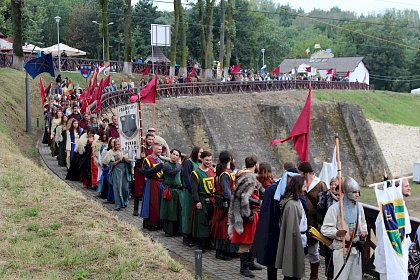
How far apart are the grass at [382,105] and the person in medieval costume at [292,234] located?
4342 centimetres

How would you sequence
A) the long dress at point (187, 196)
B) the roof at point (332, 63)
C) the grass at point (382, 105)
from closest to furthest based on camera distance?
the long dress at point (187, 196) → the grass at point (382, 105) → the roof at point (332, 63)

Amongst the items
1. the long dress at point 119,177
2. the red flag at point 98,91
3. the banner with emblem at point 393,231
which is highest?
the red flag at point 98,91

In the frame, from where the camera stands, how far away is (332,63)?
9112 cm

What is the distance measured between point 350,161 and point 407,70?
1771 inches

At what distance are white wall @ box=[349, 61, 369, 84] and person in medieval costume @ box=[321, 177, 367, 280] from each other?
257 feet

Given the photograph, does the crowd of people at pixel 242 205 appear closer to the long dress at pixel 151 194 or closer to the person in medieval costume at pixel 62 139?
the long dress at pixel 151 194

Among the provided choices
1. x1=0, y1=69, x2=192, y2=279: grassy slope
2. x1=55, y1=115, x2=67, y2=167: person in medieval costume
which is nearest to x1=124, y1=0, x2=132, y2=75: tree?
x1=55, y1=115, x2=67, y2=167: person in medieval costume

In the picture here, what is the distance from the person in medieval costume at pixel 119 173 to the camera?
47.3 ft

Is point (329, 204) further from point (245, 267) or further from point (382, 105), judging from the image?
point (382, 105)

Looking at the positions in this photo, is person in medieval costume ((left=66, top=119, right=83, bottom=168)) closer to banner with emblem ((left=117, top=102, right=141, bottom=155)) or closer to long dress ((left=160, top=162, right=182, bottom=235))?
banner with emblem ((left=117, top=102, right=141, bottom=155))

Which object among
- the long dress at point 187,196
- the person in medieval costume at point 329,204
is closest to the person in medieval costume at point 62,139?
the long dress at point 187,196

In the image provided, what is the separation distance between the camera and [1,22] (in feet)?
146

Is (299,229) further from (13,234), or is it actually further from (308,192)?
(13,234)

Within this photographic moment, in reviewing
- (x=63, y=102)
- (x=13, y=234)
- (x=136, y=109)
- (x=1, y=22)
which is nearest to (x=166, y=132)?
(x=63, y=102)
